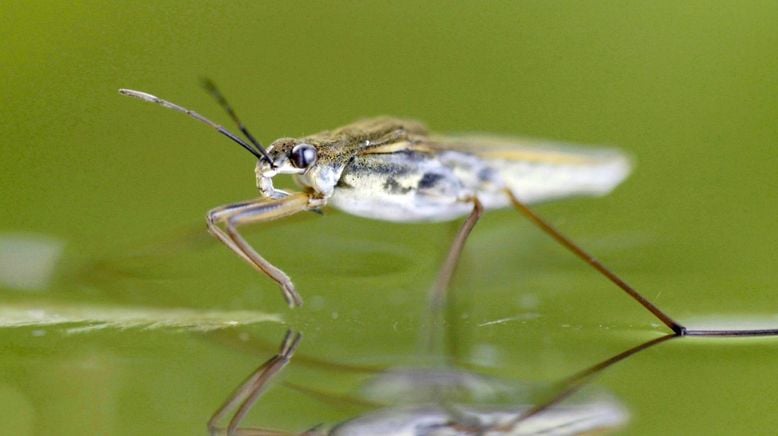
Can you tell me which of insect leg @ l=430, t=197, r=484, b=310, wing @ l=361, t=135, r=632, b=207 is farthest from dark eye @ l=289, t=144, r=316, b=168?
insect leg @ l=430, t=197, r=484, b=310

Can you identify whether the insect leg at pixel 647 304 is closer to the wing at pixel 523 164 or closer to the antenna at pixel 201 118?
the wing at pixel 523 164

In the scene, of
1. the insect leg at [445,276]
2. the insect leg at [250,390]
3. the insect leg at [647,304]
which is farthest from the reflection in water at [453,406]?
the insect leg at [445,276]

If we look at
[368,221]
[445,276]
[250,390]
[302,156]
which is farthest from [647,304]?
[368,221]

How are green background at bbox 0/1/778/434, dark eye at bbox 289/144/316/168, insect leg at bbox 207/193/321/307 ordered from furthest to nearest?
dark eye at bbox 289/144/316/168
insect leg at bbox 207/193/321/307
green background at bbox 0/1/778/434

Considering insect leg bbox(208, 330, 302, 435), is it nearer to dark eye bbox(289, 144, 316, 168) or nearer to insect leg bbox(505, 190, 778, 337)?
dark eye bbox(289, 144, 316, 168)

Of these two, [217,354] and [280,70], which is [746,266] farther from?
[280,70]

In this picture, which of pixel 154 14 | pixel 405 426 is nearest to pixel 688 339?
pixel 405 426
